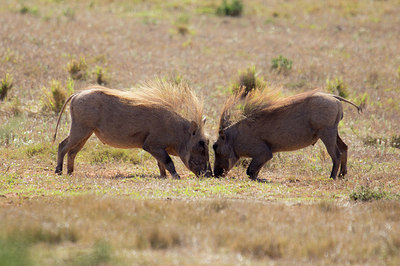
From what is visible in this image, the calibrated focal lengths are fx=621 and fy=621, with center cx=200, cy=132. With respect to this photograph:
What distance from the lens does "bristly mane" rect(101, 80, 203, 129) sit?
10523mm

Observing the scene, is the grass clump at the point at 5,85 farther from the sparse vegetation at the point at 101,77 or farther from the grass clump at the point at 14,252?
the grass clump at the point at 14,252

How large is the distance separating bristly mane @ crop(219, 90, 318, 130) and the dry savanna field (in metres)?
0.93

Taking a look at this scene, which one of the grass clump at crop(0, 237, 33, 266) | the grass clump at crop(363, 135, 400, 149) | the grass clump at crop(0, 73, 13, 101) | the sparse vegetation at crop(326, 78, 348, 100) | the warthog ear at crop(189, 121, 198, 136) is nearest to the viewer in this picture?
the grass clump at crop(0, 237, 33, 266)

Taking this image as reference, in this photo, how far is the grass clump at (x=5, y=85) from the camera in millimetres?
15133

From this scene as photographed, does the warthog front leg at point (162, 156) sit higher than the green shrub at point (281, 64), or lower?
higher

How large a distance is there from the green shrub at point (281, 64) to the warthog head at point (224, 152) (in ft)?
26.4

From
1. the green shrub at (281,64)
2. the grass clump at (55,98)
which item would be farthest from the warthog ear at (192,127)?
the green shrub at (281,64)

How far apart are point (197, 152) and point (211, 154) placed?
4.75 feet

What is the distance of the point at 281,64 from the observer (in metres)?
18.5

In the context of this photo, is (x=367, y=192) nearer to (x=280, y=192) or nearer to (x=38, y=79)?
(x=280, y=192)

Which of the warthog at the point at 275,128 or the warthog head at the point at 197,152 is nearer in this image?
the warthog at the point at 275,128

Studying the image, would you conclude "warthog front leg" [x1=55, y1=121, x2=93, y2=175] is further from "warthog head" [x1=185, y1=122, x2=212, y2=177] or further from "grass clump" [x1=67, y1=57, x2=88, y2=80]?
"grass clump" [x1=67, y1=57, x2=88, y2=80]

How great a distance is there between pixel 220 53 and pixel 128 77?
453 cm

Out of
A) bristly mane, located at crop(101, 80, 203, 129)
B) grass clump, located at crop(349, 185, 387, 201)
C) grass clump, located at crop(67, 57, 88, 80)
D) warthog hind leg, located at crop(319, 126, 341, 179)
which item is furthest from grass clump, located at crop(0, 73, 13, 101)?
grass clump, located at crop(349, 185, 387, 201)
